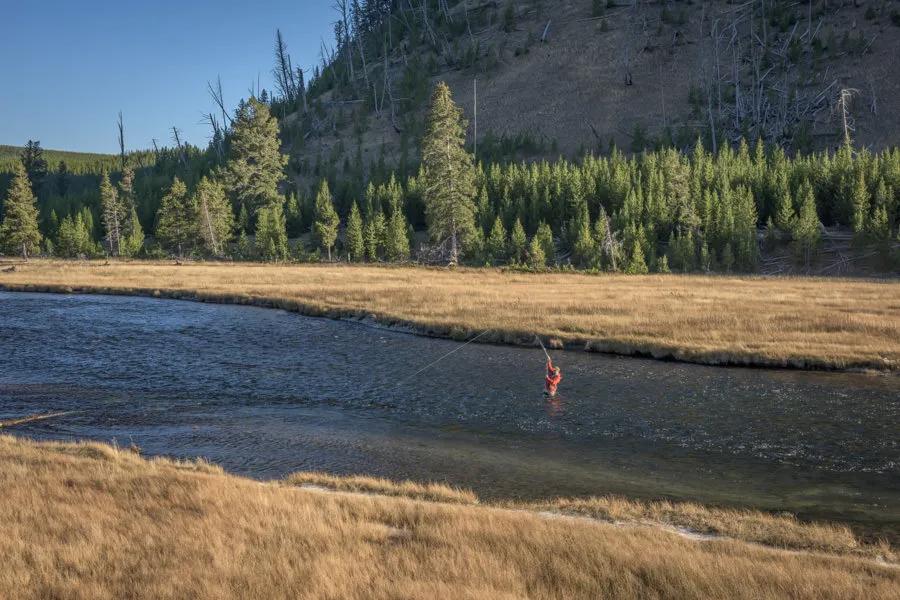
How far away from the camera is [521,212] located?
79.1 metres

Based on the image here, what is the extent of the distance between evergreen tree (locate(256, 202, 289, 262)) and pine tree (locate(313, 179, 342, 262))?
14.6 feet

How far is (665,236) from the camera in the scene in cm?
7438

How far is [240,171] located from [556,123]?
5597 centimetres

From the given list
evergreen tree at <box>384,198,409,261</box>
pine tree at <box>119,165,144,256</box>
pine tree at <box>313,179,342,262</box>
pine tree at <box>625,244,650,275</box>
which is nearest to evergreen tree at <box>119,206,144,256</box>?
pine tree at <box>119,165,144,256</box>

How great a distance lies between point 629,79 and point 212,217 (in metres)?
80.8

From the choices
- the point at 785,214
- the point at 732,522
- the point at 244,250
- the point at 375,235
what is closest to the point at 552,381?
the point at 732,522

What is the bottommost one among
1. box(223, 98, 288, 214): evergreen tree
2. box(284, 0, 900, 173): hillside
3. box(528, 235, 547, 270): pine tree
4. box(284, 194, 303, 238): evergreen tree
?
box(528, 235, 547, 270): pine tree

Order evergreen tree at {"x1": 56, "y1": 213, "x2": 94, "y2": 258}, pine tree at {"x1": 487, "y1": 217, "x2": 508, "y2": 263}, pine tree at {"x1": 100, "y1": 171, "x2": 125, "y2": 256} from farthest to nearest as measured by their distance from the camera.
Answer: pine tree at {"x1": 100, "y1": 171, "x2": 125, "y2": 256} → evergreen tree at {"x1": 56, "y1": 213, "x2": 94, "y2": 258} → pine tree at {"x1": 487, "y1": 217, "x2": 508, "y2": 263}

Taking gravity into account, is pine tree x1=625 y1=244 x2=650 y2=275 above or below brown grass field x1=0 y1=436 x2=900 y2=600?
above

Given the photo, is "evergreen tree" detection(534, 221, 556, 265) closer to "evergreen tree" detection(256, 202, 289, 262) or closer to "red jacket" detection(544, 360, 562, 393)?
"evergreen tree" detection(256, 202, 289, 262)

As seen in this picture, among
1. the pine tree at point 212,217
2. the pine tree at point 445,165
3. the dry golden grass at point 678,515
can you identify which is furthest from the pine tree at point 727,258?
the pine tree at point 212,217

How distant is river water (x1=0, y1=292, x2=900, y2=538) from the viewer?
1475cm

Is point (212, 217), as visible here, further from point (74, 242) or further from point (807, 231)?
point (807, 231)

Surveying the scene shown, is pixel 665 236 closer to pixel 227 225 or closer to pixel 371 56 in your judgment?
pixel 227 225
